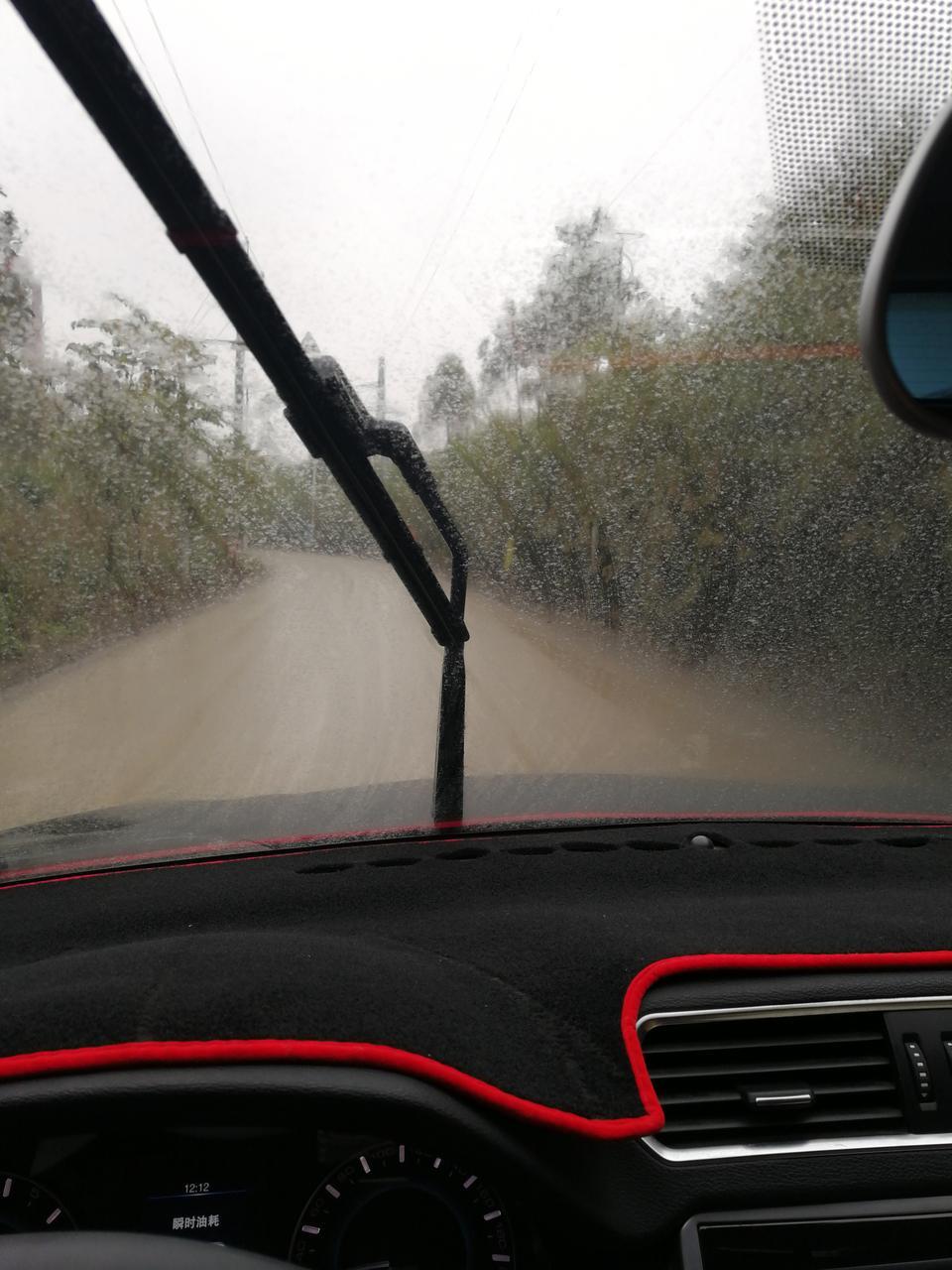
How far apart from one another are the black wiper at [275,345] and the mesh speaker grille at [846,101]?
1729 millimetres

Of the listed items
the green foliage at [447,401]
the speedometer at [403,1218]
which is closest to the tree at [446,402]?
the green foliage at [447,401]

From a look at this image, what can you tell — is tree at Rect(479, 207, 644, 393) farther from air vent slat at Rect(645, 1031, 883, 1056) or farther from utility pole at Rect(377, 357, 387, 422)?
air vent slat at Rect(645, 1031, 883, 1056)

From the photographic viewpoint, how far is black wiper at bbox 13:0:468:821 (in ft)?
7.65

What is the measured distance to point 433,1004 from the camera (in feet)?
7.53

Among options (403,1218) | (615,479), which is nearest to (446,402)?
(615,479)

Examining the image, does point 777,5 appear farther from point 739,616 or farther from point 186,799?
point 186,799

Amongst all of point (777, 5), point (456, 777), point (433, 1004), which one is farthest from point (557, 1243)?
point (777, 5)

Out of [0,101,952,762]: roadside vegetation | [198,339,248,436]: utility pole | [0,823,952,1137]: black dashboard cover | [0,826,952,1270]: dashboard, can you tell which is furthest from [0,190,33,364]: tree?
[0,826,952,1270]: dashboard

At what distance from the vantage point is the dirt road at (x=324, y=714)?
14.3ft

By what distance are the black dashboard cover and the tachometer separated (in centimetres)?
29

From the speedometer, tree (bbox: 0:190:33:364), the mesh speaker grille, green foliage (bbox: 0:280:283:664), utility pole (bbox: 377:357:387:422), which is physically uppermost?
the mesh speaker grille

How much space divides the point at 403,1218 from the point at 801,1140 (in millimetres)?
859

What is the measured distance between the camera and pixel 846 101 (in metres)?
3.41

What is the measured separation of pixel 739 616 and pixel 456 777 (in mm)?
2222
